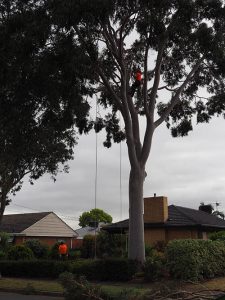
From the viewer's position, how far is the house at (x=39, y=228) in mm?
55338

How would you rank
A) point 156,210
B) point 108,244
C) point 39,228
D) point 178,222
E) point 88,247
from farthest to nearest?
point 39,228
point 88,247
point 156,210
point 108,244
point 178,222

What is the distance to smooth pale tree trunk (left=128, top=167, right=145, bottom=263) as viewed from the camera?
2084 centimetres

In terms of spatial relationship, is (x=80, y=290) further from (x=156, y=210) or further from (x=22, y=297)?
(x=156, y=210)

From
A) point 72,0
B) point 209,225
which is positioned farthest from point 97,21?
point 209,225

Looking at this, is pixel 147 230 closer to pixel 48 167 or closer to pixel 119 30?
pixel 48 167

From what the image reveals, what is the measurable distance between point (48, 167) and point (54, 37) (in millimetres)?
11157

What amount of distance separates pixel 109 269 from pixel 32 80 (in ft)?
26.2

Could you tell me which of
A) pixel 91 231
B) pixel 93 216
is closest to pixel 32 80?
pixel 91 231

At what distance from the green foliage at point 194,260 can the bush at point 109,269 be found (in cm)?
159

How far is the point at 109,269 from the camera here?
20.2 m

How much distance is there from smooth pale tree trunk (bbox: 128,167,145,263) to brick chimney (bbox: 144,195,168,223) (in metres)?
13.5

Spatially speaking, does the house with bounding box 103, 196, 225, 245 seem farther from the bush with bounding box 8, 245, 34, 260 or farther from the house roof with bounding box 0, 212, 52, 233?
the house roof with bounding box 0, 212, 52, 233

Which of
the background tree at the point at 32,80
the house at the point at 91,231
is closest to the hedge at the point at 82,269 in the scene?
the background tree at the point at 32,80

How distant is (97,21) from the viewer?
18266 mm
